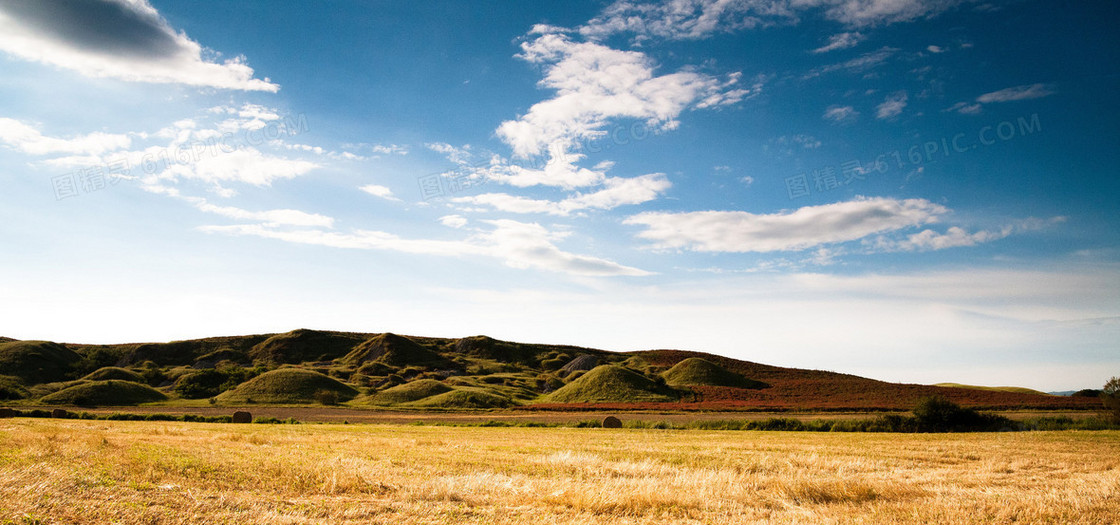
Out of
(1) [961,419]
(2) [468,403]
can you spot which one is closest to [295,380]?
(2) [468,403]

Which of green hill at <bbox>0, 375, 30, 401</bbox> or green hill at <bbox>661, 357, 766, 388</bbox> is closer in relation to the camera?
green hill at <bbox>0, 375, 30, 401</bbox>

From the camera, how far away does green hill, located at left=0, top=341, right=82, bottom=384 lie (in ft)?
439

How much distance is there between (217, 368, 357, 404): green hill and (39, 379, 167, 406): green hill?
12.5 m

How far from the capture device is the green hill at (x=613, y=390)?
95.5m

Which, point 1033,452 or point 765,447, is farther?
point 765,447

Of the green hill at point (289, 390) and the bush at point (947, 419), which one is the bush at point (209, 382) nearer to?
the green hill at point (289, 390)

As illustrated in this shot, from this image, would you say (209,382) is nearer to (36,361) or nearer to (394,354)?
(394,354)

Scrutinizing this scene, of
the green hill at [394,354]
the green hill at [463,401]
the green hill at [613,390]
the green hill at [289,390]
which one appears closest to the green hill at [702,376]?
the green hill at [613,390]

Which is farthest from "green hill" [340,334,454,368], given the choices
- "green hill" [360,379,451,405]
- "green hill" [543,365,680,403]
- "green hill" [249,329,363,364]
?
"green hill" [543,365,680,403]

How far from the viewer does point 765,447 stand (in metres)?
24.3

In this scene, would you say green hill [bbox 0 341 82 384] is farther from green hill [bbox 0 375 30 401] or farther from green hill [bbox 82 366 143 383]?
green hill [bbox 82 366 143 383]

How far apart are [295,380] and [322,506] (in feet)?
362

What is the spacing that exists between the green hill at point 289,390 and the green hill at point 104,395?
1247 centimetres

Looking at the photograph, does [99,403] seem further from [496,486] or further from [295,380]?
[496,486]
